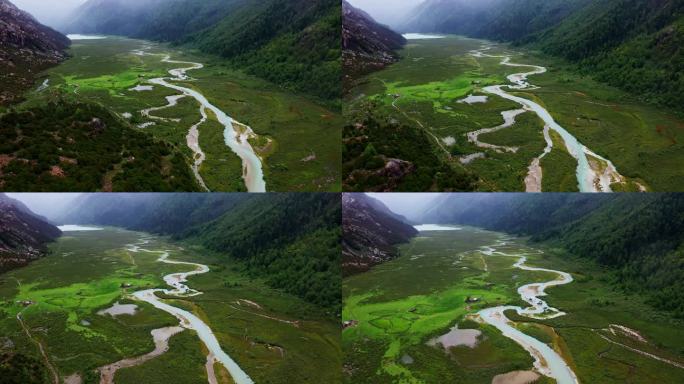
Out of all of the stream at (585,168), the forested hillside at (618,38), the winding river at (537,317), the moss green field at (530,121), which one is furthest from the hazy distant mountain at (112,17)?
the winding river at (537,317)

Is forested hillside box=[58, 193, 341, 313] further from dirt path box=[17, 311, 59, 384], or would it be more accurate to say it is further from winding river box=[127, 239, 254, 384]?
dirt path box=[17, 311, 59, 384]

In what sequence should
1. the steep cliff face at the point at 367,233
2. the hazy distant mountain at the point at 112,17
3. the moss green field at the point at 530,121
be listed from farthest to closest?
the hazy distant mountain at the point at 112,17 < the steep cliff face at the point at 367,233 < the moss green field at the point at 530,121

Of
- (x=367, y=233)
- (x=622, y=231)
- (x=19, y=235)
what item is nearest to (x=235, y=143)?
(x=367, y=233)

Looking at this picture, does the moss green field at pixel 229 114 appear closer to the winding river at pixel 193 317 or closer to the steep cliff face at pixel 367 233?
the winding river at pixel 193 317

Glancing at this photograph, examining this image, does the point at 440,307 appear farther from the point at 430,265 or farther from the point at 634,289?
the point at 634,289

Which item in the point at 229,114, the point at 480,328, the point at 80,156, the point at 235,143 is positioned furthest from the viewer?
the point at 229,114

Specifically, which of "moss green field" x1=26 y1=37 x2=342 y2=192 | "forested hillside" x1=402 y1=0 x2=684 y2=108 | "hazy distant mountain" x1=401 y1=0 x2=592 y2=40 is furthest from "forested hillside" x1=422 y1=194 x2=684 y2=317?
"hazy distant mountain" x1=401 y1=0 x2=592 y2=40

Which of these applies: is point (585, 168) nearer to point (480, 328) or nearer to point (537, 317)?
point (537, 317)

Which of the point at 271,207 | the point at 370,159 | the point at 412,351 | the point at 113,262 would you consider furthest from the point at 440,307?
the point at 113,262
